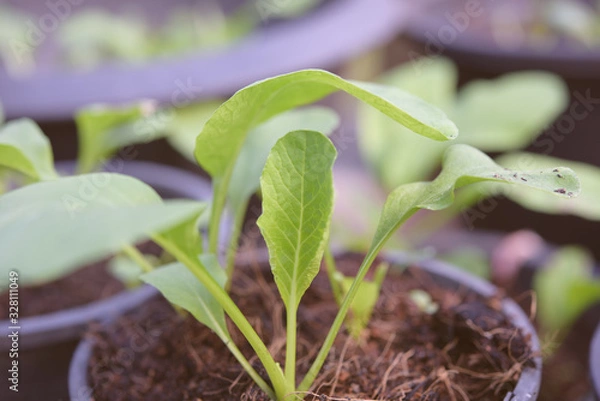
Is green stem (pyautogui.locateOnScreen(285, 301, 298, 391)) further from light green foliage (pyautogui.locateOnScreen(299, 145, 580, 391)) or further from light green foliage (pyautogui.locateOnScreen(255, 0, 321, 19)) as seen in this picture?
light green foliage (pyautogui.locateOnScreen(255, 0, 321, 19))

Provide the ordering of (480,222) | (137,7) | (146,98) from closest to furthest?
(146,98), (480,222), (137,7)

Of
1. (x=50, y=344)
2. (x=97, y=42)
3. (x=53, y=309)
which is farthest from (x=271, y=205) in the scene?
(x=97, y=42)

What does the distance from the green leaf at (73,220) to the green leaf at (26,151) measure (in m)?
0.14

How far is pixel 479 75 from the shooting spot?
144 cm

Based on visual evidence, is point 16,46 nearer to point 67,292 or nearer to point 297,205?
point 67,292

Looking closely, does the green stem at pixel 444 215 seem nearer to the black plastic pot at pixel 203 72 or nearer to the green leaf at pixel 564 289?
the green leaf at pixel 564 289

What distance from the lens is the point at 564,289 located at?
0.91 m

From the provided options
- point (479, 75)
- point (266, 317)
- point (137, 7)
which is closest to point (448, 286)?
point (266, 317)

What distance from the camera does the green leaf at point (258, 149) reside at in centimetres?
68

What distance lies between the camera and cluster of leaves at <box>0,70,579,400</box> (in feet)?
1.23

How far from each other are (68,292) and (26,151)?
1.11 feet

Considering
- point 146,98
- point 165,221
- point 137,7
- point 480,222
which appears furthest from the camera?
point 137,7

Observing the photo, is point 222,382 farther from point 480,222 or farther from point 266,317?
point 480,222

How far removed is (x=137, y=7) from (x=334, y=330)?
1.69 meters
